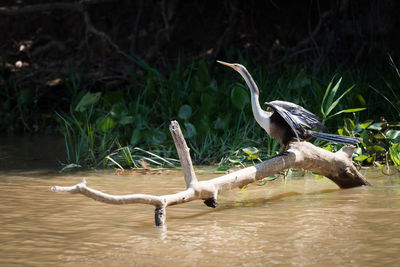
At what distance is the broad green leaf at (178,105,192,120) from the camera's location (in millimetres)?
6133

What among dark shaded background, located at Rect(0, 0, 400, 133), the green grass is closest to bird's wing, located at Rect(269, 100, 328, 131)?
the green grass

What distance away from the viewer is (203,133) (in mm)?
5918

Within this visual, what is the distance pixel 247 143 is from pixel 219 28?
12.0 ft

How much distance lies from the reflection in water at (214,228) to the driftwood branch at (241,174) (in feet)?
0.43

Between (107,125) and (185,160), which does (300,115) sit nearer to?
(185,160)

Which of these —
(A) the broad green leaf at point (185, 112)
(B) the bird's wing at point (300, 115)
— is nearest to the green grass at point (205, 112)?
(A) the broad green leaf at point (185, 112)

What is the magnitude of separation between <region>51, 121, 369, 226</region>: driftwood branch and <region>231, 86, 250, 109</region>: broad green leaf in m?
1.68

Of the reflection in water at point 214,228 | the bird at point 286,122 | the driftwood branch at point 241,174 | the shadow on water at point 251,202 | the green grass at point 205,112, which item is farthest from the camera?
the green grass at point 205,112

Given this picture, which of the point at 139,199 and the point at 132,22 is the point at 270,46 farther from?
the point at 139,199

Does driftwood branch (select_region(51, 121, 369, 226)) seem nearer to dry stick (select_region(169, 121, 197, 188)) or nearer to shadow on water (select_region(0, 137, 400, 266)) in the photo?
dry stick (select_region(169, 121, 197, 188))

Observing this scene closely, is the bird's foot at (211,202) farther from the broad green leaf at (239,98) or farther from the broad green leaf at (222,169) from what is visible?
the broad green leaf at (239,98)

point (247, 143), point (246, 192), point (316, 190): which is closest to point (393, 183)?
point (316, 190)

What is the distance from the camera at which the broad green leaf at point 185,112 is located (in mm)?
6133

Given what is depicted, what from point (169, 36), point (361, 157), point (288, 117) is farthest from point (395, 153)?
point (169, 36)
